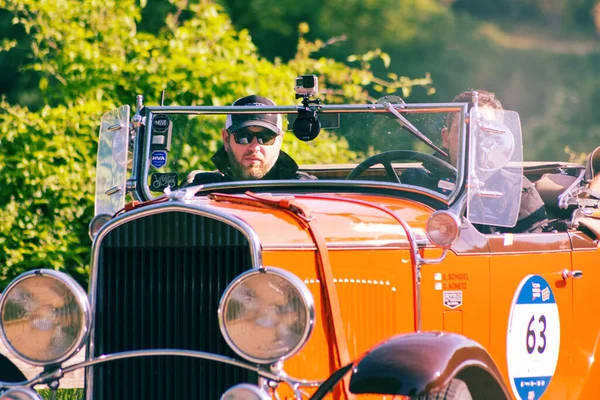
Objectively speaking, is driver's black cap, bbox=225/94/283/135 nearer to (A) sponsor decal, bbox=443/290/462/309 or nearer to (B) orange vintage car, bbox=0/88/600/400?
(B) orange vintage car, bbox=0/88/600/400

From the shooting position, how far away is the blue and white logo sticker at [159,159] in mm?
5262

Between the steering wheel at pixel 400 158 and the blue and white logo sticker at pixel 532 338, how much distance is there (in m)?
0.64

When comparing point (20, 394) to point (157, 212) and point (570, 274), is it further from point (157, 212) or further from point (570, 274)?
point (570, 274)

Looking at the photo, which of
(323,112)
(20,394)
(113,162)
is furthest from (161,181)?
(20,394)

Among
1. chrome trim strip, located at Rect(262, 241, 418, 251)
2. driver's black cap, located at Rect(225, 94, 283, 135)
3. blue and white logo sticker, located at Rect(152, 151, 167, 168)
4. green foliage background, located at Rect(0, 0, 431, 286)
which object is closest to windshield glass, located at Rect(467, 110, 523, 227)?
chrome trim strip, located at Rect(262, 241, 418, 251)

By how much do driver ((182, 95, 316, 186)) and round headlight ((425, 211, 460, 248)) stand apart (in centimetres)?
102

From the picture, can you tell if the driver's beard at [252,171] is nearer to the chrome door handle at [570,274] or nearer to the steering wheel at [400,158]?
the steering wheel at [400,158]

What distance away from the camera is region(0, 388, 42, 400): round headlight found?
154 inches

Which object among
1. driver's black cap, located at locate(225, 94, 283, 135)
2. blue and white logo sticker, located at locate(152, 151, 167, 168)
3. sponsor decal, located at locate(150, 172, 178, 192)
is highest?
driver's black cap, located at locate(225, 94, 283, 135)

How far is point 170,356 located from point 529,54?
20.8m

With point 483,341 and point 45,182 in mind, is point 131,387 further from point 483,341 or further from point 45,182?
point 45,182

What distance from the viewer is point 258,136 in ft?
17.1

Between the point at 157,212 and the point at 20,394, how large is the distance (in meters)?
0.86

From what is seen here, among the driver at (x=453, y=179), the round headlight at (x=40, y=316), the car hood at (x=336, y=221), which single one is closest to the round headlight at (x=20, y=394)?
the round headlight at (x=40, y=316)
